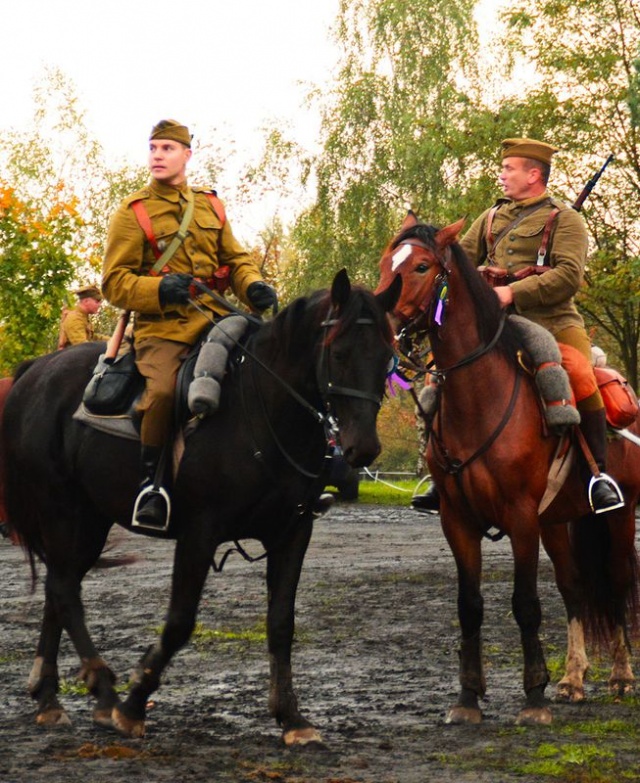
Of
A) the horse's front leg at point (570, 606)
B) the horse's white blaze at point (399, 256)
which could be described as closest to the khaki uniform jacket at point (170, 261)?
the horse's white blaze at point (399, 256)

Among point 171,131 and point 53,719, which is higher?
point 171,131

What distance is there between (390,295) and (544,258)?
7.66 ft

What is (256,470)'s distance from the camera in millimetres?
7016

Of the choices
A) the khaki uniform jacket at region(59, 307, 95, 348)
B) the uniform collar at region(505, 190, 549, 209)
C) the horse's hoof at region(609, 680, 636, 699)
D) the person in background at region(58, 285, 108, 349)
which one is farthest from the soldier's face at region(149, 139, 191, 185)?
the khaki uniform jacket at region(59, 307, 95, 348)

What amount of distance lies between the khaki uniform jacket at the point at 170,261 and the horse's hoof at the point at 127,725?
1.91m

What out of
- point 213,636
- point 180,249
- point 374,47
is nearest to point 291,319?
point 180,249

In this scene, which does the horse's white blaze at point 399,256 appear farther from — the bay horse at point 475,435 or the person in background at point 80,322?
the person in background at point 80,322

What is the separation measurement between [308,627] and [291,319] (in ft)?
15.0

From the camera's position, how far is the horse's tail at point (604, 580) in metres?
9.18

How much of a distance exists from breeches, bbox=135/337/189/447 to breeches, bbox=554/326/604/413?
2466 mm

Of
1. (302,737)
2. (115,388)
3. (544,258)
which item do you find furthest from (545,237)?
(302,737)

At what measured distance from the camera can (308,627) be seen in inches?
434

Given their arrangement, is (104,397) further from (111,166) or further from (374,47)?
(111,166)

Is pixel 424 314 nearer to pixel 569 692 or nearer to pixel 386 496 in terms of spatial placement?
pixel 569 692
